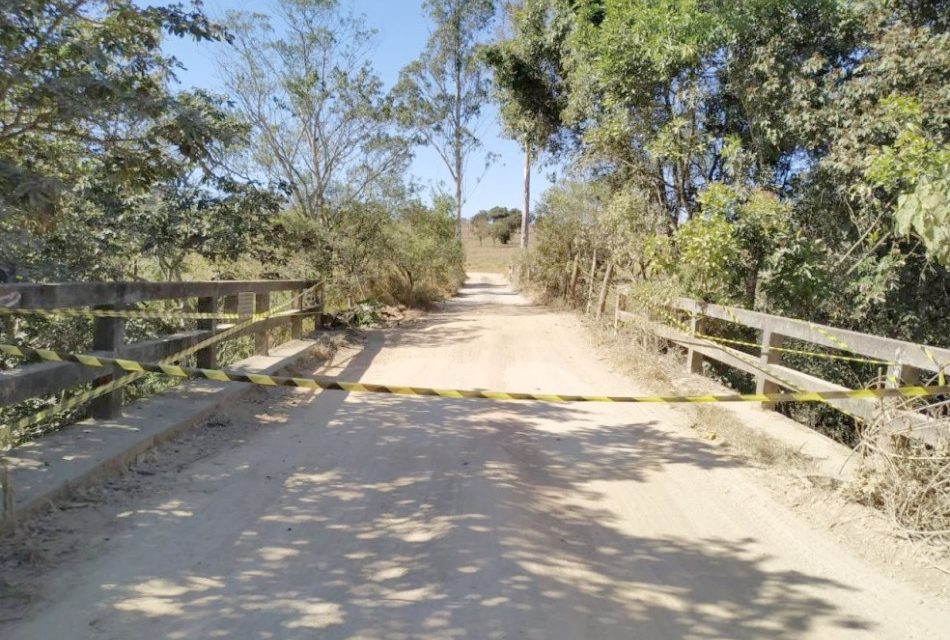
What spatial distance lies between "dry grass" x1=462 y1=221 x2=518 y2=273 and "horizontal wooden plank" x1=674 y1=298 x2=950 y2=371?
101 ft

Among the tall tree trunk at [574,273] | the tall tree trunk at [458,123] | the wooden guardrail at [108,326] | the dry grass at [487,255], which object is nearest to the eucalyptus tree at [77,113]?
the wooden guardrail at [108,326]

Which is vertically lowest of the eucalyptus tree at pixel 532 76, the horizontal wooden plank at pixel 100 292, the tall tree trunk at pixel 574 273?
the horizontal wooden plank at pixel 100 292

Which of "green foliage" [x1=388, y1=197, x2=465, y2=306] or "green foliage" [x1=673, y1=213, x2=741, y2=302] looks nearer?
"green foliage" [x1=673, y1=213, x2=741, y2=302]

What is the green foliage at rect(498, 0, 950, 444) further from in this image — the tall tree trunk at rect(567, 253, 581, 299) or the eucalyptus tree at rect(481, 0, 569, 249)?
the tall tree trunk at rect(567, 253, 581, 299)

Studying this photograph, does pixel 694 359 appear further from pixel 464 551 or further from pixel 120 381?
pixel 120 381

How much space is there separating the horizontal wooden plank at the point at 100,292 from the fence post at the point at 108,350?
0.45ft

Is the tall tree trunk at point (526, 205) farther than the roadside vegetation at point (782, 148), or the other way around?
the tall tree trunk at point (526, 205)

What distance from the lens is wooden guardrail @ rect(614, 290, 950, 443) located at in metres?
4.82

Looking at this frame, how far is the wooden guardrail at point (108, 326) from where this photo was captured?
4.29 metres

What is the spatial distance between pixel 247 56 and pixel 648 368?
36.8ft

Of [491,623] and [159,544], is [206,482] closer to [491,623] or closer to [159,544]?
[159,544]

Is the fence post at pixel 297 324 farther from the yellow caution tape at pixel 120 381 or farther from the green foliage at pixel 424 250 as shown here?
the green foliage at pixel 424 250

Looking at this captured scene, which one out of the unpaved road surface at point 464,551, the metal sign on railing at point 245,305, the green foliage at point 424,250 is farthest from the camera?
the green foliage at point 424,250

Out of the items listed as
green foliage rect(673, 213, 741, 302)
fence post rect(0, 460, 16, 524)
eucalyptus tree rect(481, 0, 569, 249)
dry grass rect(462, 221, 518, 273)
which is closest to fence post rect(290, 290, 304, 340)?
green foliage rect(673, 213, 741, 302)
